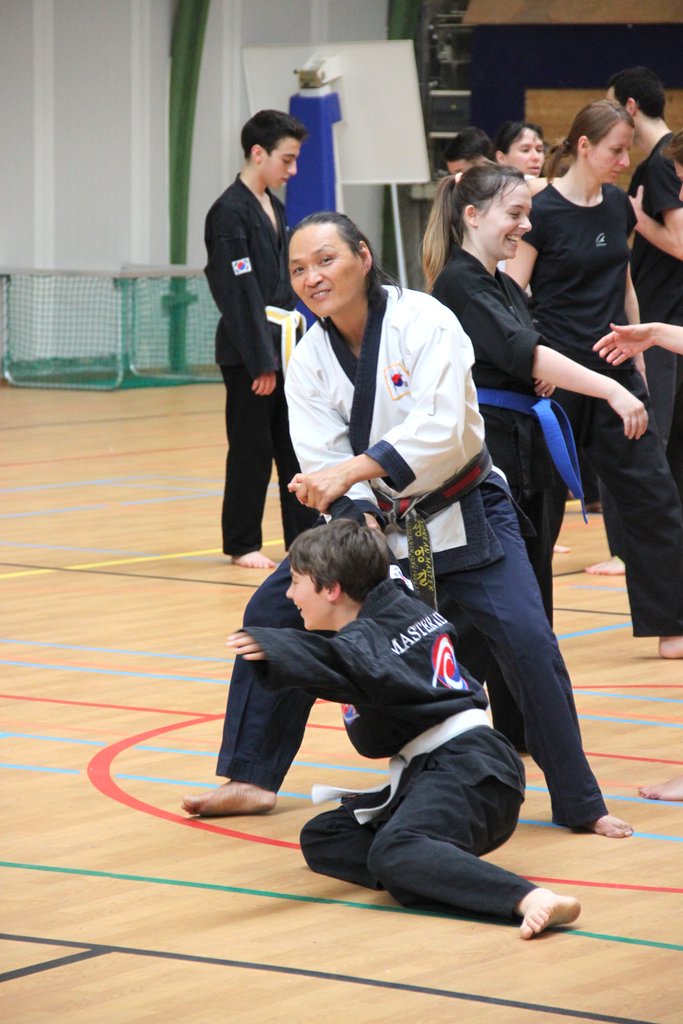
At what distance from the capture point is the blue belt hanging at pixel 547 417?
4305 millimetres

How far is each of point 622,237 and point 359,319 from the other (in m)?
2.31

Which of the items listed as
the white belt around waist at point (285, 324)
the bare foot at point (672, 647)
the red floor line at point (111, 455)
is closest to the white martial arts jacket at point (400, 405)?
the bare foot at point (672, 647)

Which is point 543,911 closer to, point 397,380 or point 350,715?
point 350,715

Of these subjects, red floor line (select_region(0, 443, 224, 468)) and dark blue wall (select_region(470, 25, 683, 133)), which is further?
dark blue wall (select_region(470, 25, 683, 133))

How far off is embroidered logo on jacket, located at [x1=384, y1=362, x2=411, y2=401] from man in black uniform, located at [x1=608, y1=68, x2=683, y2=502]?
2898 millimetres

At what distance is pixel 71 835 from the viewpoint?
12.5 ft

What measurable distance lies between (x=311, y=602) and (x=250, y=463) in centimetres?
400

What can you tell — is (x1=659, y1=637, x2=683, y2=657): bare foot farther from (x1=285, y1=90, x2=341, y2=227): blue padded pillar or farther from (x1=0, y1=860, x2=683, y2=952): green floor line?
(x1=285, y1=90, x2=341, y2=227): blue padded pillar

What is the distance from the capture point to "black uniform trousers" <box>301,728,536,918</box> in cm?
322

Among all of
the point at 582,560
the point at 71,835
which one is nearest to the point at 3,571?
the point at 582,560

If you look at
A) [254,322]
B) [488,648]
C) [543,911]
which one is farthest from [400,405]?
[254,322]

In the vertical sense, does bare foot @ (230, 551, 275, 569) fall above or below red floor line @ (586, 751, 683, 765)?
below

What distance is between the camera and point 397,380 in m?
3.70

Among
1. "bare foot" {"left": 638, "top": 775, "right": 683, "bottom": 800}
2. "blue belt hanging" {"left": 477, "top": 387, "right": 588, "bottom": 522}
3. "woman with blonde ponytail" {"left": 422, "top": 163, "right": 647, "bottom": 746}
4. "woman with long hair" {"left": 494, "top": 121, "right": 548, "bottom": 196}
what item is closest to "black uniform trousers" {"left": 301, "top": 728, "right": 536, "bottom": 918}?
"bare foot" {"left": 638, "top": 775, "right": 683, "bottom": 800}
